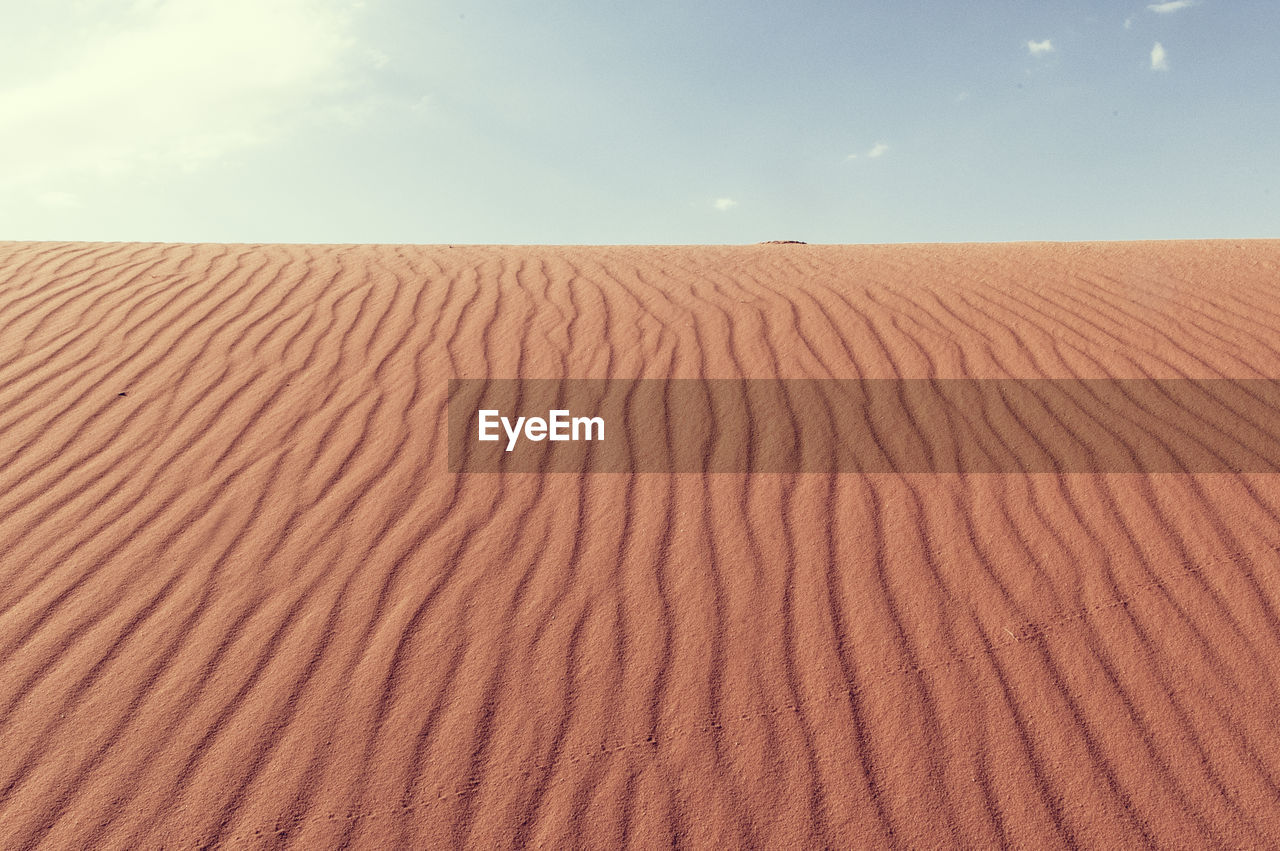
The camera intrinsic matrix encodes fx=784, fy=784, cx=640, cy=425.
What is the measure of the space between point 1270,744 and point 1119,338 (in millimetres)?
2823

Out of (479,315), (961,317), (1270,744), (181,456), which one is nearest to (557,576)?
(181,456)

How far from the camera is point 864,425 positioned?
12.2ft

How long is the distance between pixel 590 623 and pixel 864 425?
69.2 inches

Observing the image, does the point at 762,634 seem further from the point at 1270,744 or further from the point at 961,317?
the point at 961,317

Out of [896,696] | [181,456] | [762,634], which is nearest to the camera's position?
[896,696]

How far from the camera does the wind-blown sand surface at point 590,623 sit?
6.93ft

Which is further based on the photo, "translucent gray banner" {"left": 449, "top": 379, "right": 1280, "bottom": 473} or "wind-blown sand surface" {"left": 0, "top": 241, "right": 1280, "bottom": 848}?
"translucent gray banner" {"left": 449, "top": 379, "right": 1280, "bottom": 473}

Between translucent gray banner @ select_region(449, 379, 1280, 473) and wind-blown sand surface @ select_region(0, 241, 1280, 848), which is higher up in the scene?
translucent gray banner @ select_region(449, 379, 1280, 473)

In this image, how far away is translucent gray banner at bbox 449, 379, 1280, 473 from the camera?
3.48 m

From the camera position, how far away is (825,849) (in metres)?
2.01

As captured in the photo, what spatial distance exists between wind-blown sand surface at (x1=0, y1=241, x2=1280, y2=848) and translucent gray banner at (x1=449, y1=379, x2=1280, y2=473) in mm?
130

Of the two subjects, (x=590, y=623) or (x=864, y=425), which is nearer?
(x=590, y=623)

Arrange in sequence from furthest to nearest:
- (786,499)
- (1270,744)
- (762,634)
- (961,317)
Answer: (961,317) < (786,499) < (762,634) < (1270,744)

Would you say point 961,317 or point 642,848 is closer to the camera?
point 642,848
